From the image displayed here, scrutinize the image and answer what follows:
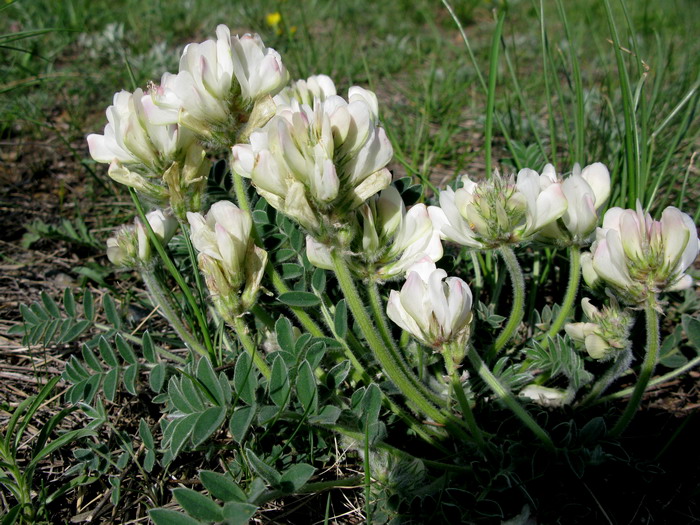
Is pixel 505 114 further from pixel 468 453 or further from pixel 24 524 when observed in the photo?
pixel 24 524

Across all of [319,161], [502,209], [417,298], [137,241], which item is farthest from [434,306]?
[137,241]

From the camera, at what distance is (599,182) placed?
157 centimetres

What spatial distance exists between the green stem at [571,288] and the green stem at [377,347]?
44 cm

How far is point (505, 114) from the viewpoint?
352cm

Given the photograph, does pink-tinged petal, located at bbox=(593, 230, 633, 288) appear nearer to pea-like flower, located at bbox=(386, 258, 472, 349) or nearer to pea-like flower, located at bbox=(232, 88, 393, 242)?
pea-like flower, located at bbox=(386, 258, 472, 349)

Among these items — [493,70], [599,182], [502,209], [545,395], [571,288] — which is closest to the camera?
[502,209]

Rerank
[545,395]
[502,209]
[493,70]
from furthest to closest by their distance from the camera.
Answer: [493,70] < [545,395] < [502,209]

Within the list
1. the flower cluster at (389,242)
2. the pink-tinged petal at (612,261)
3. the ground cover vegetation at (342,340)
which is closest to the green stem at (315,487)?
the ground cover vegetation at (342,340)

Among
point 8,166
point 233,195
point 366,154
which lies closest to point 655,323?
point 366,154

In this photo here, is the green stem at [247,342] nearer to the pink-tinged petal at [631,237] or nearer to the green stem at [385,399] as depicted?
the green stem at [385,399]

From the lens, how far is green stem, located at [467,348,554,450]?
1496 mm

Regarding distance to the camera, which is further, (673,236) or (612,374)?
(612,374)

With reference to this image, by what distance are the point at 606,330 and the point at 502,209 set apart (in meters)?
0.47

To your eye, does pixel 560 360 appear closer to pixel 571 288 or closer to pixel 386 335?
pixel 571 288
